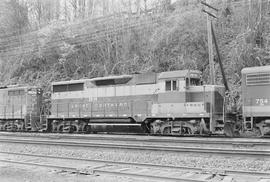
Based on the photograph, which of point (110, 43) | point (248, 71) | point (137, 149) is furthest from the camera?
point (110, 43)

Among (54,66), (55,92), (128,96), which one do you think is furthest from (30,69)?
(128,96)

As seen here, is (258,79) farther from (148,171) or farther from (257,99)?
(148,171)

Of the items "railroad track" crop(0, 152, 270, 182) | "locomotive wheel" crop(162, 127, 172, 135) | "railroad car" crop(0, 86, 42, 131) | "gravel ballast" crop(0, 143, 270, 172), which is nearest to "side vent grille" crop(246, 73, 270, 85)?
"locomotive wheel" crop(162, 127, 172, 135)

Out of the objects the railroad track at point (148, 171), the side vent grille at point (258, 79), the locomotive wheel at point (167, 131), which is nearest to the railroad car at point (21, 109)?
the locomotive wheel at point (167, 131)

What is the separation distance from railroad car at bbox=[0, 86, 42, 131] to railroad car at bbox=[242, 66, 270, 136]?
14117mm

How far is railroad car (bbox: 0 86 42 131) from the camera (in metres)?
22.9

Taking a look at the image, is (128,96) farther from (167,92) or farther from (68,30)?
(68,30)

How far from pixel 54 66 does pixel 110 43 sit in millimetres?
6858

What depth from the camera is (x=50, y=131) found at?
864 inches

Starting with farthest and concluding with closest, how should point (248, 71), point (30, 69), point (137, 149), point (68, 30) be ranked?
point (30, 69), point (68, 30), point (248, 71), point (137, 149)

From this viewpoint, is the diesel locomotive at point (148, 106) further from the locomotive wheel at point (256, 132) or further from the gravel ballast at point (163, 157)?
the gravel ballast at point (163, 157)

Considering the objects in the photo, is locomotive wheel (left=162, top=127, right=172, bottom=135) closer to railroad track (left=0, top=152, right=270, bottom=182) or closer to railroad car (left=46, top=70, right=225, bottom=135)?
railroad car (left=46, top=70, right=225, bottom=135)

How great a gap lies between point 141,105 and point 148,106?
0.50 metres

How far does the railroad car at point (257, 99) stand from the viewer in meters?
14.7
